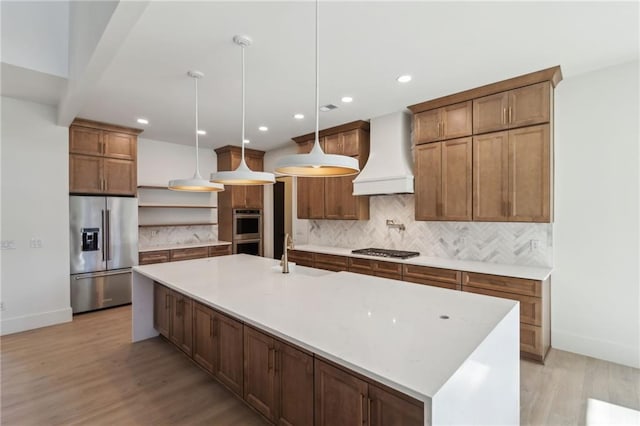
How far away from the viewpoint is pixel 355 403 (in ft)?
4.37

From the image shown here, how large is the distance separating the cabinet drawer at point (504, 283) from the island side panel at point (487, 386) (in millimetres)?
1200

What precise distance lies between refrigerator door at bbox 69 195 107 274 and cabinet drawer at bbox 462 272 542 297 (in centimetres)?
479

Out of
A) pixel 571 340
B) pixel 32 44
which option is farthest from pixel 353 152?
pixel 32 44

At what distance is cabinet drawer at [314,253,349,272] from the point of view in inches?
169

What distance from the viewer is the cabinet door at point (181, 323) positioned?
2.70 metres

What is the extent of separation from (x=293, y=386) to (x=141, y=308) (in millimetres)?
2532

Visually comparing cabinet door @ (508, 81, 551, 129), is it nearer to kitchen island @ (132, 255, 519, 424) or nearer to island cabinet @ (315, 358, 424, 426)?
kitchen island @ (132, 255, 519, 424)

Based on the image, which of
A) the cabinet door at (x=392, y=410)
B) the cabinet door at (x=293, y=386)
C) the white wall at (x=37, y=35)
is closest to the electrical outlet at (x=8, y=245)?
the white wall at (x=37, y=35)

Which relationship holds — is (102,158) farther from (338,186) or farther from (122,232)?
(338,186)

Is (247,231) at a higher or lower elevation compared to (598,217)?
lower

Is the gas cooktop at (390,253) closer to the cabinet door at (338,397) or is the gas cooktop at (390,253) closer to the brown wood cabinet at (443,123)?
the brown wood cabinet at (443,123)

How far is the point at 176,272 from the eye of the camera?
9.63 feet

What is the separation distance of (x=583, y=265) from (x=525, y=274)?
68 centimetres

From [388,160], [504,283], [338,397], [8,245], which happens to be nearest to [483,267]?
[504,283]
